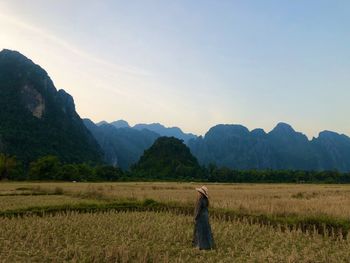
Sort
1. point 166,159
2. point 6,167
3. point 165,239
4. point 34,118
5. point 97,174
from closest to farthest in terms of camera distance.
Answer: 1. point 165,239
2. point 6,167
3. point 97,174
4. point 166,159
5. point 34,118

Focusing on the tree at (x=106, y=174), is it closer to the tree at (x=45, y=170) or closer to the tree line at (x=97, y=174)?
the tree line at (x=97, y=174)

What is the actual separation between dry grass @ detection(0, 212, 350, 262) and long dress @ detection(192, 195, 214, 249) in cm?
32

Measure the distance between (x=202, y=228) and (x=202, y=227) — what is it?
0.09 feet

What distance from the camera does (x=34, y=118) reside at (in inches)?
4710

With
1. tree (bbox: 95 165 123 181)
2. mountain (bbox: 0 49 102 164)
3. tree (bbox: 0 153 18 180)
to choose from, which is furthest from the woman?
mountain (bbox: 0 49 102 164)

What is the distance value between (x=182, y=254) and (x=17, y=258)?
4.12m

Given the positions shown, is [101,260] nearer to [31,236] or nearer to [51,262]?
[51,262]

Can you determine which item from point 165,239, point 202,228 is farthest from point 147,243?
point 202,228

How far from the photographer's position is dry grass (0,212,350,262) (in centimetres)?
1032

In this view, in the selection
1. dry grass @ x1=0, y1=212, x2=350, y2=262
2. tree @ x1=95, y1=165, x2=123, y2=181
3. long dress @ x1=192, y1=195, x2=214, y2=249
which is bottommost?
tree @ x1=95, y1=165, x2=123, y2=181

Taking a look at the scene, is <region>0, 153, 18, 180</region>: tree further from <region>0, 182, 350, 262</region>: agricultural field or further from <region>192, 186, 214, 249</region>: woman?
<region>192, 186, 214, 249</region>: woman

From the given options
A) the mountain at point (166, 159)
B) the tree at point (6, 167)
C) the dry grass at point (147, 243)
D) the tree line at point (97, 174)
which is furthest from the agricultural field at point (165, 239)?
the mountain at point (166, 159)

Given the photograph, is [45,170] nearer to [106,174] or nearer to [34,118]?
[106,174]

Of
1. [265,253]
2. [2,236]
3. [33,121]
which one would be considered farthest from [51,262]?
[33,121]
